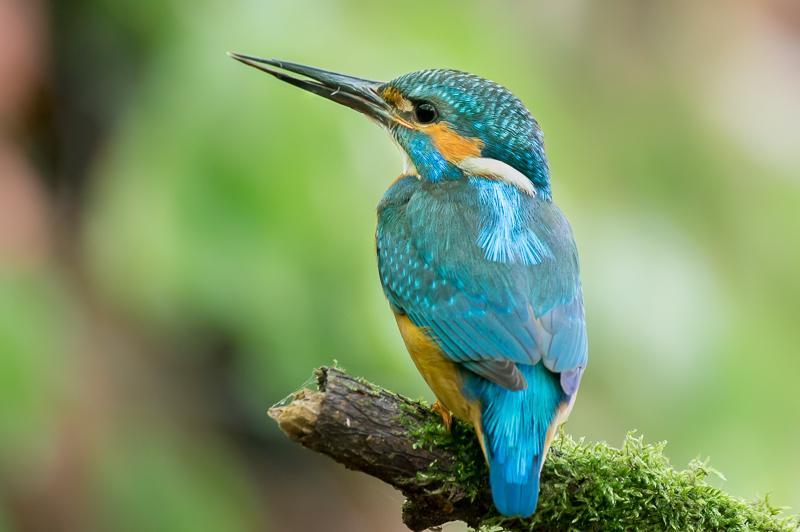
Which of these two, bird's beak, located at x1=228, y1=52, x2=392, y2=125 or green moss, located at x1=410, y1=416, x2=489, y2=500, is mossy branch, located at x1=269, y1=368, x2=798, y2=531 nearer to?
green moss, located at x1=410, y1=416, x2=489, y2=500

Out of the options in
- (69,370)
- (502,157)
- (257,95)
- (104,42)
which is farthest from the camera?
(104,42)

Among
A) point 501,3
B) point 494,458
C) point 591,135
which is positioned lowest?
point 494,458

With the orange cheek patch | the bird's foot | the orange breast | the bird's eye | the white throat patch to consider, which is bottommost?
the bird's foot

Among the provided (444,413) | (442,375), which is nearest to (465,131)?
(442,375)

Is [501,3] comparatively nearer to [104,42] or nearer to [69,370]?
[104,42]

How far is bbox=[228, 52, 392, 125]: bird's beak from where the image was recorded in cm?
373

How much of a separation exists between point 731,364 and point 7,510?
3.31m

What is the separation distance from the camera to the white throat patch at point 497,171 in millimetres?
3430

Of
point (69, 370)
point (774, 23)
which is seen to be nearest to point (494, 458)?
point (69, 370)

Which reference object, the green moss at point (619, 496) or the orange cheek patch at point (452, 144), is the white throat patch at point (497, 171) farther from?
the green moss at point (619, 496)

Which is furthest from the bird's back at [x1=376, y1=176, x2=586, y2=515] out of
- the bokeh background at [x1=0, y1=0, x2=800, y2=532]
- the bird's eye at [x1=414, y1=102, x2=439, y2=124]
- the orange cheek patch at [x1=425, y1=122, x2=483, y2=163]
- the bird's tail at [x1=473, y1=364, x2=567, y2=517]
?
the bokeh background at [x1=0, y1=0, x2=800, y2=532]

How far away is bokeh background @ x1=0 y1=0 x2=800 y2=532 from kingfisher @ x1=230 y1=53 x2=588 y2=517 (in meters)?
0.79

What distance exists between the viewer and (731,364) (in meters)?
4.88

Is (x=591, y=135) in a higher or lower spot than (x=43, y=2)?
higher
